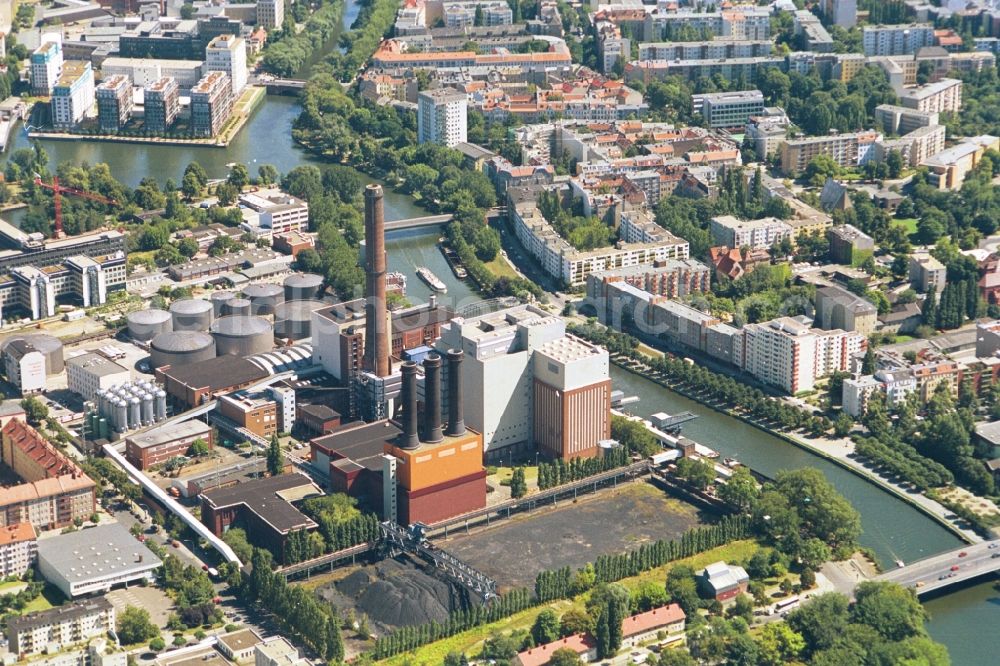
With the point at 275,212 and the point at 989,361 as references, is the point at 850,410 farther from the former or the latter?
the point at 275,212

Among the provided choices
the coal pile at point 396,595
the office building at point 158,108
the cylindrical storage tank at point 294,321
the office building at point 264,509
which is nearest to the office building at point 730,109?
the office building at point 158,108

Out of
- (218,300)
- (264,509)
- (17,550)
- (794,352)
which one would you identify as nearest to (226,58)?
(218,300)

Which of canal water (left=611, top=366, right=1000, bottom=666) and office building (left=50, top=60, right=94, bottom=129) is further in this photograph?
office building (left=50, top=60, right=94, bottom=129)

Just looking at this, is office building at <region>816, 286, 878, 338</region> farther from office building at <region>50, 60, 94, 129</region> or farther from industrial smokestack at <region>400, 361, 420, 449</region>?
office building at <region>50, 60, 94, 129</region>

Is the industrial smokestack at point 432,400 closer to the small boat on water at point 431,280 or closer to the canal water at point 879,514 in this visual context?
the canal water at point 879,514

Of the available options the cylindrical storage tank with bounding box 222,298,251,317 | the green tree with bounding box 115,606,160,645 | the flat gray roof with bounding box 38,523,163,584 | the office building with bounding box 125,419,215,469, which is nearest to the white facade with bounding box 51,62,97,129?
the cylindrical storage tank with bounding box 222,298,251,317

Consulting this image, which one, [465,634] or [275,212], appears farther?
[275,212]

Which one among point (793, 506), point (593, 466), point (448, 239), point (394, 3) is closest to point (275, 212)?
point (448, 239)
